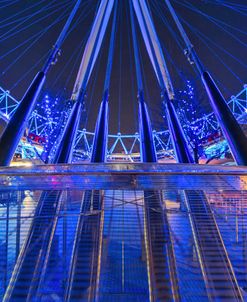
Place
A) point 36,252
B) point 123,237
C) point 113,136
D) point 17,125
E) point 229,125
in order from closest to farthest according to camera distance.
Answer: point 36,252 → point 123,237 → point 17,125 → point 229,125 → point 113,136

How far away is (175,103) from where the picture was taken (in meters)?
20.7

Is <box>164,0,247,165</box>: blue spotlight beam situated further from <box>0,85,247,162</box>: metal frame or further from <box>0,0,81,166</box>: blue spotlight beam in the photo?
<box>0,85,247,162</box>: metal frame

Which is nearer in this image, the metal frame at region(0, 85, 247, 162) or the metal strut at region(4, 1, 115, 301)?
the metal strut at region(4, 1, 115, 301)

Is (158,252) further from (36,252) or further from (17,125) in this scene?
(17,125)

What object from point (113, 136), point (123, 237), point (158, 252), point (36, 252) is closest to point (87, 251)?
point (123, 237)

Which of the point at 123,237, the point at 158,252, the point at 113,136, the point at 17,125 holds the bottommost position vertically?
the point at 158,252

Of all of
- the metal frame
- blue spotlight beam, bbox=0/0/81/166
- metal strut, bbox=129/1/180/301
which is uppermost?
the metal frame

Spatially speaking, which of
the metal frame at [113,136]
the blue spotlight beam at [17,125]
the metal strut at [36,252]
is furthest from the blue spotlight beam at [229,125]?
the metal frame at [113,136]

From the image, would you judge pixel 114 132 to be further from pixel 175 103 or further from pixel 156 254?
pixel 156 254

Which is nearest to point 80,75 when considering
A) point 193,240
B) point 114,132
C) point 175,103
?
point 175,103

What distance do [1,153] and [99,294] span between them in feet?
27.6

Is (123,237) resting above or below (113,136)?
below

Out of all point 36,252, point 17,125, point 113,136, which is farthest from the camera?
point 113,136

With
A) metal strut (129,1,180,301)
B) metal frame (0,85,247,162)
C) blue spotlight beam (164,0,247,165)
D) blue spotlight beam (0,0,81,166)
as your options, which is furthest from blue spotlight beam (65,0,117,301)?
metal frame (0,85,247,162)
